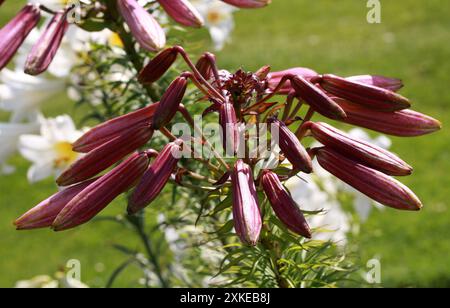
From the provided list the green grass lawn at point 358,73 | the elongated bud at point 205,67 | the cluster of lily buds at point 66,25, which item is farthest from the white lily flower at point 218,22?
the elongated bud at point 205,67

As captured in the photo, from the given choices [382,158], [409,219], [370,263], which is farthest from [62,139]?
[409,219]

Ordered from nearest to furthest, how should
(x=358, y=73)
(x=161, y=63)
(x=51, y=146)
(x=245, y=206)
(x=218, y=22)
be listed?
(x=245, y=206) → (x=161, y=63) → (x=51, y=146) → (x=218, y=22) → (x=358, y=73)

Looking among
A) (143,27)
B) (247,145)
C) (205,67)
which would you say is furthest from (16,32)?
(247,145)

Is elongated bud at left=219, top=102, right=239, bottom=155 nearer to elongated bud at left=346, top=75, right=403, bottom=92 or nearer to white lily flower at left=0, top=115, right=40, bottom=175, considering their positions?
elongated bud at left=346, top=75, right=403, bottom=92

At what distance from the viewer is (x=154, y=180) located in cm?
89

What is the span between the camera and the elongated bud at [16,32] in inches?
44.8

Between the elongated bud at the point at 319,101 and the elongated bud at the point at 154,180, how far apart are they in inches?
6.3

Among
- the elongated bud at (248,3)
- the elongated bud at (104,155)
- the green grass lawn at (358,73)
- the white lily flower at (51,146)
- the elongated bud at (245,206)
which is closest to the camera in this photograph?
the elongated bud at (245,206)

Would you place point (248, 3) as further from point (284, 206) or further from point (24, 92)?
point (24, 92)

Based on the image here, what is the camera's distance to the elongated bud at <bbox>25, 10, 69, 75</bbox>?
108 cm

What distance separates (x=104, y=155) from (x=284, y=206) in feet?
0.73

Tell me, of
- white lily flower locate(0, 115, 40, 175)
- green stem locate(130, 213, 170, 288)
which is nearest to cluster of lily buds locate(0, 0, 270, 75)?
white lily flower locate(0, 115, 40, 175)

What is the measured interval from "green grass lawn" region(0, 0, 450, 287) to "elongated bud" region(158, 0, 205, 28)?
1.68 ft

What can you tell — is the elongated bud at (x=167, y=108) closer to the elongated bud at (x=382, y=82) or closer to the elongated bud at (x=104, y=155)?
the elongated bud at (x=104, y=155)
